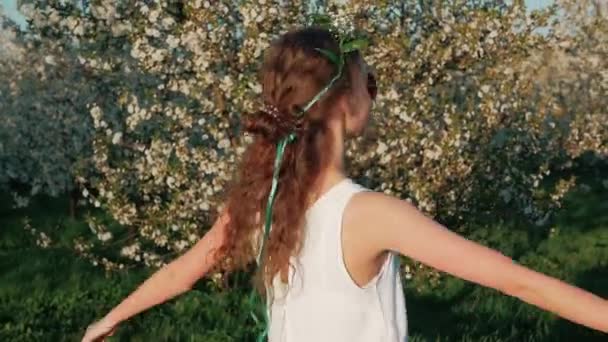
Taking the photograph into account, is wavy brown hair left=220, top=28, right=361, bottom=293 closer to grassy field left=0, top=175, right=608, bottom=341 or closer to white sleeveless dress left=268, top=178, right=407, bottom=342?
white sleeveless dress left=268, top=178, right=407, bottom=342

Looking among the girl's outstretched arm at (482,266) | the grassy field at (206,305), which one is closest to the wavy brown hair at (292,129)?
the girl's outstretched arm at (482,266)

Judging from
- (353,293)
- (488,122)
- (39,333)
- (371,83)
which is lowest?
(39,333)

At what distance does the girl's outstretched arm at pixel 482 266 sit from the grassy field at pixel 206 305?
4.83 m

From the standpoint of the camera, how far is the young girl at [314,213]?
2.66m

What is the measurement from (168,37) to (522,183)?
3816 mm

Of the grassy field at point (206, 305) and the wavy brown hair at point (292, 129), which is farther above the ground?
the wavy brown hair at point (292, 129)

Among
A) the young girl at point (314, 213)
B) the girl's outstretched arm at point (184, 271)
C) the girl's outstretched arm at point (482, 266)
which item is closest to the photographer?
the girl's outstretched arm at point (482, 266)

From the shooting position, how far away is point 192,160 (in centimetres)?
816

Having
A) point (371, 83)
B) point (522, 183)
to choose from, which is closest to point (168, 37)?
point (522, 183)

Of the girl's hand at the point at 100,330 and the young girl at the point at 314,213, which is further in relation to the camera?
the girl's hand at the point at 100,330

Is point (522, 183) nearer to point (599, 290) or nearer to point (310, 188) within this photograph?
point (599, 290)

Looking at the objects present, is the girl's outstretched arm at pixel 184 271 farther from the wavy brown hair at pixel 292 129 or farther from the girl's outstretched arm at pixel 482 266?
the girl's outstretched arm at pixel 482 266

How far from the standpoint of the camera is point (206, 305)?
9.23m

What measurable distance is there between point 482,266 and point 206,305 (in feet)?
23.1
